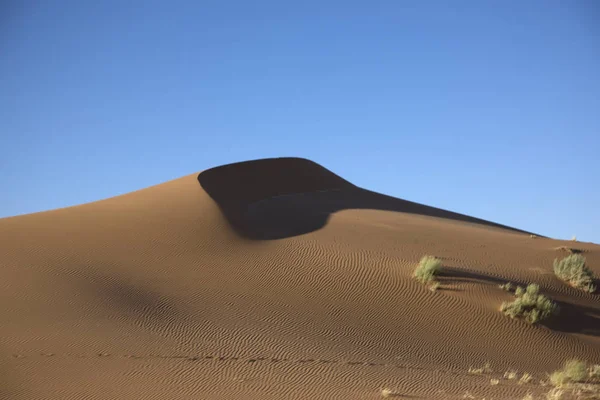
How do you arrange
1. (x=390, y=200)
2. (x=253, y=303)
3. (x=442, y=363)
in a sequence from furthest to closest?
(x=390, y=200)
(x=253, y=303)
(x=442, y=363)

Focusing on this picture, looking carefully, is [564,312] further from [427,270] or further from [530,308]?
[427,270]

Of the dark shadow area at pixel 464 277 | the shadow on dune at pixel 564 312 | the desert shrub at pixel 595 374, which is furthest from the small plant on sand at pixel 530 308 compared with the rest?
the desert shrub at pixel 595 374

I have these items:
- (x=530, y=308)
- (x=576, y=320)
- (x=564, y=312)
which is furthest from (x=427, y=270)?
(x=576, y=320)

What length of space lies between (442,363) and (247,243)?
30.3 ft

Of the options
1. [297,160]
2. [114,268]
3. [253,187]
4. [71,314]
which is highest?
[297,160]

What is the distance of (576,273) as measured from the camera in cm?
2117

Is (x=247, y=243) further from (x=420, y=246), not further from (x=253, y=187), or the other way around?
(x=253, y=187)

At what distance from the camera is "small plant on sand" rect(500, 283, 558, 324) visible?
18.4 metres

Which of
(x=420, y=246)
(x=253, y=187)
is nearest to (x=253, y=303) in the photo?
(x=420, y=246)

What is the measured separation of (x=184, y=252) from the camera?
69.5 feet

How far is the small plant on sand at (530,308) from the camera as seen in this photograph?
1838 centimetres

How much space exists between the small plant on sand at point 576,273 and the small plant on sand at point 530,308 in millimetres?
2579

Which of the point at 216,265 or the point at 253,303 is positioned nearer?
the point at 253,303

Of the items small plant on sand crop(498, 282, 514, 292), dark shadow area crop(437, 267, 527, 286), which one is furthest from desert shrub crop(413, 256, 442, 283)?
small plant on sand crop(498, 282, 514, 292)
